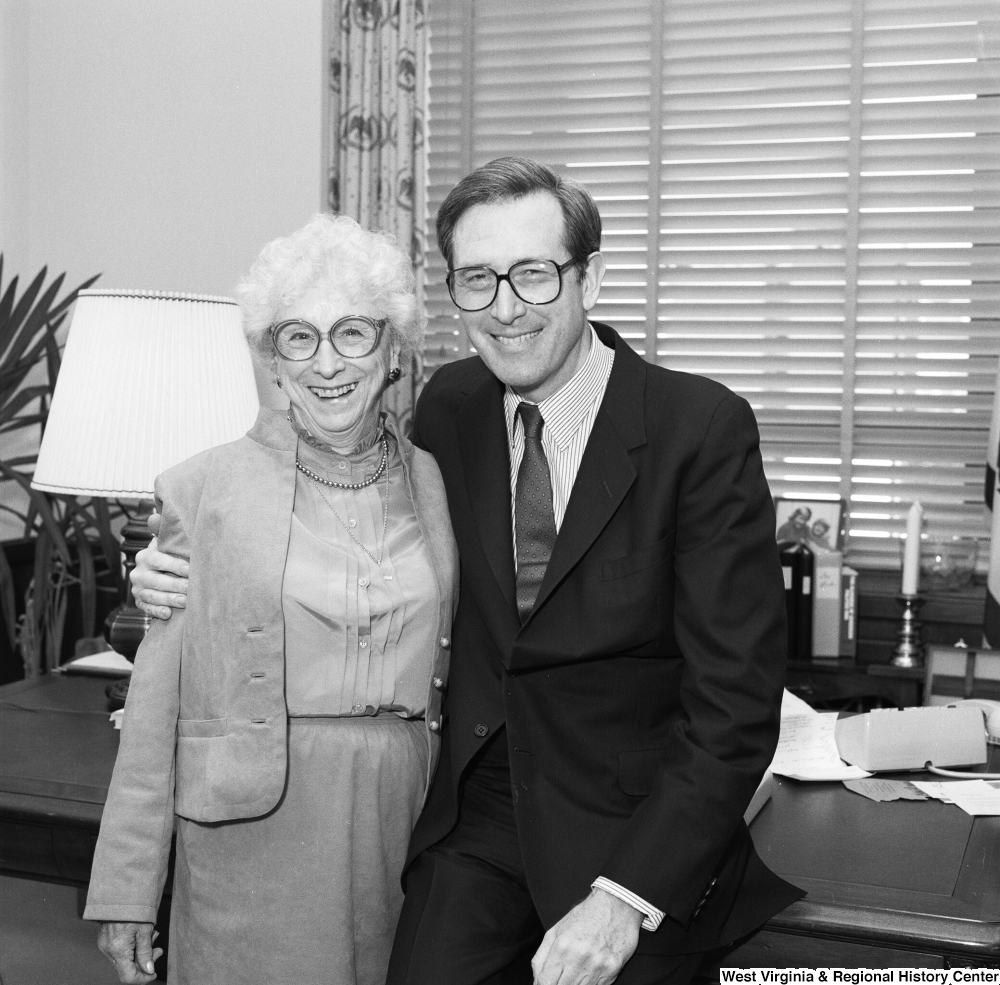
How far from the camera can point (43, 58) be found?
4.21 m

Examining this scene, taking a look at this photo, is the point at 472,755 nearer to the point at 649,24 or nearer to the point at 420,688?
the point at 420,688

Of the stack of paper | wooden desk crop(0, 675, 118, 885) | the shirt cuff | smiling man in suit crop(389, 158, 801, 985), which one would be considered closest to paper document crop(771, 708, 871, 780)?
the stack of paper

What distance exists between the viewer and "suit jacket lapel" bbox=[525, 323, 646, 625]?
4.77 ft

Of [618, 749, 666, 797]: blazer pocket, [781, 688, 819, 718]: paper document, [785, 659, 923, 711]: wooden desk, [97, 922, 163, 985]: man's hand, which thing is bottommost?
[785, 659, 923, 711]: wooden desk

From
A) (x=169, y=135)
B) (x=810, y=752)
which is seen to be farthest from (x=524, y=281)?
(x=169, y=135)

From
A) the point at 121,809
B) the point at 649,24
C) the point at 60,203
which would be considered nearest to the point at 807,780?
the point at 121,809

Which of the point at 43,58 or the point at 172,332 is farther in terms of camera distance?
the point at 43,58

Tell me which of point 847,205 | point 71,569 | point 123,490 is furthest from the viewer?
point 71,569

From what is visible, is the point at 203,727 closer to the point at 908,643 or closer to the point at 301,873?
the point at 301,873

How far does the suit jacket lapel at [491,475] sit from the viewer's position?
4.95 ft

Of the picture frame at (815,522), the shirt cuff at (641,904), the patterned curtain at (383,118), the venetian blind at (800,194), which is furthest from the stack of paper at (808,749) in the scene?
the patterned curtain at (383,118)

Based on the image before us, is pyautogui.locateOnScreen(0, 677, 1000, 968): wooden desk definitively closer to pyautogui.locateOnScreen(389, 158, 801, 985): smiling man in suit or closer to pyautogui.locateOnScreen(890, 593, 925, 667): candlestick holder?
pyautogui.locateOnScreen(389, 158, 801, 985): smiling man in suit

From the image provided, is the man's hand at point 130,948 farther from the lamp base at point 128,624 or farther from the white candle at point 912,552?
the white candle at point 912,552

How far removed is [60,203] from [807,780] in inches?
140
